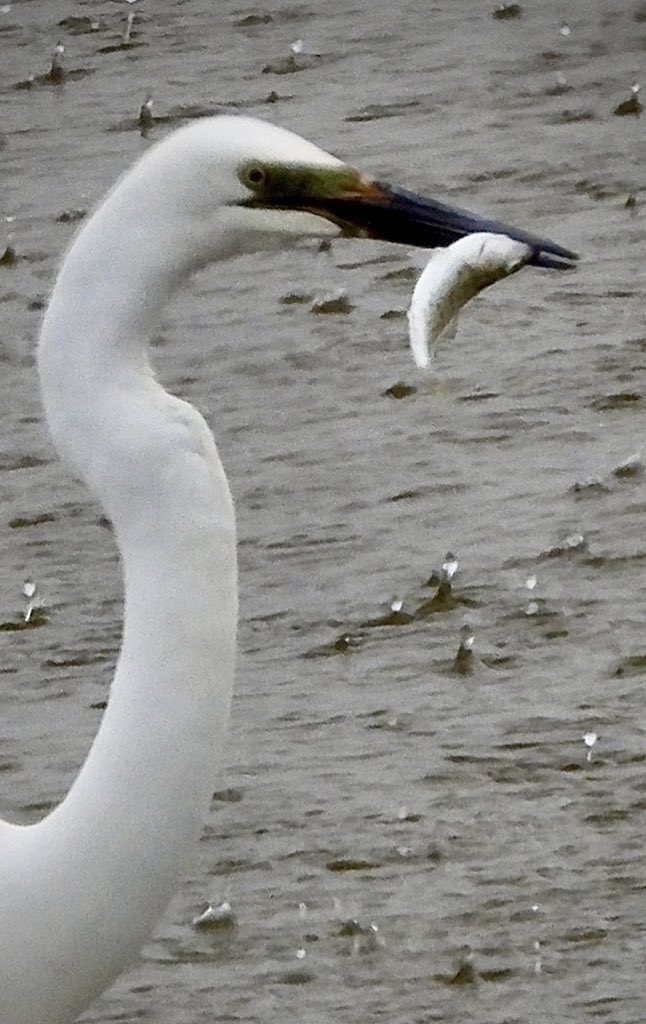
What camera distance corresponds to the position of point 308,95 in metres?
5.87

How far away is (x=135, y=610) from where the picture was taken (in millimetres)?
1913

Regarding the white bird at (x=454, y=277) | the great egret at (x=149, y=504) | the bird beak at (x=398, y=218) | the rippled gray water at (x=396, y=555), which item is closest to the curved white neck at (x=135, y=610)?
the great egret at (x=149, y=504)

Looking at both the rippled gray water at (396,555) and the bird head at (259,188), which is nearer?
the bird head at (259,188)

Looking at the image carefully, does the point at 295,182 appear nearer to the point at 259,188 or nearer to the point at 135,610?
the point at 259,188

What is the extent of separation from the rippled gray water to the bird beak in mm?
370

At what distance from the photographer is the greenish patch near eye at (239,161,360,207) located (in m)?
1.91

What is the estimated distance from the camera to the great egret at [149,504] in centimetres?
187

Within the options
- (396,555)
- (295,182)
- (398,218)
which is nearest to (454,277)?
(398,218)

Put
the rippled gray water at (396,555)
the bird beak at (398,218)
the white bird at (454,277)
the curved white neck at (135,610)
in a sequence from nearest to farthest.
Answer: the curved white neck at (135,610) < the bird beak at (398,218) < the white bird at (454,277) < the rippled gray water at (396,555)

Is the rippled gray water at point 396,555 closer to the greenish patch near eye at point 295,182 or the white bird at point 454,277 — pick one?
the white bird at point 454,277

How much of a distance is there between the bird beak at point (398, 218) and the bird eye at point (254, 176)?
6cm

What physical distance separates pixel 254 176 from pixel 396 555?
208 cm

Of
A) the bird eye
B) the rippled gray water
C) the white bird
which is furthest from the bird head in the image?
the rippled gray water

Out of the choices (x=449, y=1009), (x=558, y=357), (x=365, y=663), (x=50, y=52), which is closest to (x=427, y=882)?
(x=449, y=1009)
